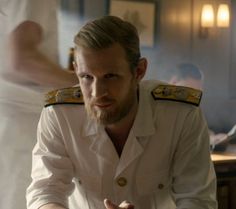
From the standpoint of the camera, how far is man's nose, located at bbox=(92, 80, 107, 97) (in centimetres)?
101

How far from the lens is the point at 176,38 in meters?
2.46

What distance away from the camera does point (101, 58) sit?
3.30 ft

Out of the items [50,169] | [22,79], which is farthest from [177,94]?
[22,79]

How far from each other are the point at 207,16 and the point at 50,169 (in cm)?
168

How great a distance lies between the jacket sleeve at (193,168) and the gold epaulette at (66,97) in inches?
11.2

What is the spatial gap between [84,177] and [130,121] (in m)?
0.19

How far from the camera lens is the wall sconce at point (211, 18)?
8.23 ft

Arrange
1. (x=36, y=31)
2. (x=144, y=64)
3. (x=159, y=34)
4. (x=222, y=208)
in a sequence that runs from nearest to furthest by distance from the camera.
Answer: (x=144, y=64) < (x=36, y=31) < (x=222, y=208) < (x=159, y=34)

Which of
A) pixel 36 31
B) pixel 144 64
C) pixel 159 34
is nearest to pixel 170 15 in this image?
pixel 159 34

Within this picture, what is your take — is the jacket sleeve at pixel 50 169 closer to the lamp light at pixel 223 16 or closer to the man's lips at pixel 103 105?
the man's lips at pixel 103 105


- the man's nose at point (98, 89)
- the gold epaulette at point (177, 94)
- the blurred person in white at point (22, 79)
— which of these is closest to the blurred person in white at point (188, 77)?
the blurred person in white at point (22, 79)

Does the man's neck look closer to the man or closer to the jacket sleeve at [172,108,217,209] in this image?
the man

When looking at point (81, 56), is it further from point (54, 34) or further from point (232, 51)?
point (232, 51)

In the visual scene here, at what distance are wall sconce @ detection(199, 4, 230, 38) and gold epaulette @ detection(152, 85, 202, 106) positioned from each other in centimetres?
140
